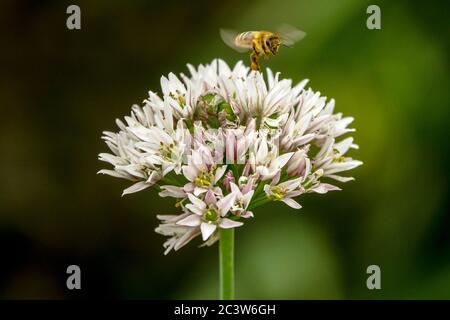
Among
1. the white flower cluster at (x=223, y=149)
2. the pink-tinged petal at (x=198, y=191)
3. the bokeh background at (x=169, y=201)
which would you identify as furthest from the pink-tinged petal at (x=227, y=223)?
the bokeh background at (x=169, y=201)

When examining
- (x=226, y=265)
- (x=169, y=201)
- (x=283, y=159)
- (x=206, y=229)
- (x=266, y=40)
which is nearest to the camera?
(x=206, y=229)

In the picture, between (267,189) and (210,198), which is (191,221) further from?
(267,189)

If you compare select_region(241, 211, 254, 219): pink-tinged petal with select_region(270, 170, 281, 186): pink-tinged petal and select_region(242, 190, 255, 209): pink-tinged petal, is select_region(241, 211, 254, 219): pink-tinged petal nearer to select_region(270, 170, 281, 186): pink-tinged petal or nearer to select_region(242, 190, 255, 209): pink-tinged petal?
select_region(242, 190, 255, 209): pink-tinged petal

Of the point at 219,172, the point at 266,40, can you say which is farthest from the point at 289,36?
the point at 219,172

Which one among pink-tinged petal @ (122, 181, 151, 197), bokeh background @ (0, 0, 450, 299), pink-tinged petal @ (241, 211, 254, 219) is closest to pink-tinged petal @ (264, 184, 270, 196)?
pink-tinged petal @ (241, 211, 254, 219)

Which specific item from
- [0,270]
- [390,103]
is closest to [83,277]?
[0,270]

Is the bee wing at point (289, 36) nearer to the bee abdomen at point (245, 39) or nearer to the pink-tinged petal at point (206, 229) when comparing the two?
the bee abdomen at point (245, 39)
